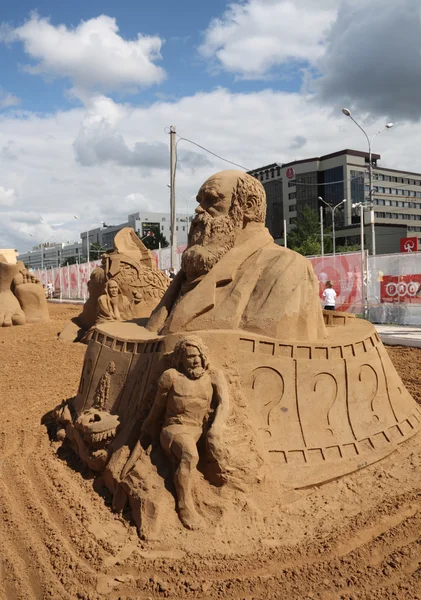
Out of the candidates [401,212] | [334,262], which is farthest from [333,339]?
[401,212]

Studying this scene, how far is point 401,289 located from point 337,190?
46.0 meters

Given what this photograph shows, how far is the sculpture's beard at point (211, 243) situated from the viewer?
16.2 feet

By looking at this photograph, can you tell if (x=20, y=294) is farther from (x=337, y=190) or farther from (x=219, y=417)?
(x=337, y=190)

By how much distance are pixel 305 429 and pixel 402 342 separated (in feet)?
24.1

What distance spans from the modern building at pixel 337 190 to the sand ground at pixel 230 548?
168ft

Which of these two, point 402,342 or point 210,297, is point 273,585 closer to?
point 210,297

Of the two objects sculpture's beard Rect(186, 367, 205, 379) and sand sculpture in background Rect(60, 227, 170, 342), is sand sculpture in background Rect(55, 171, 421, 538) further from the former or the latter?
sand sculpture in background Rect(60, 227, 170, 342)

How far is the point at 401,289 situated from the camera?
524 inches

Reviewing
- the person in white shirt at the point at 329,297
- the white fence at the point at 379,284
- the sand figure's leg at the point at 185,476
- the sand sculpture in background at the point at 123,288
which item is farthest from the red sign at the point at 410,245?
the sand figure's leg at the point at 185,476

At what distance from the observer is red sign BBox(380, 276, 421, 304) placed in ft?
42.4

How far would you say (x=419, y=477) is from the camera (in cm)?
437

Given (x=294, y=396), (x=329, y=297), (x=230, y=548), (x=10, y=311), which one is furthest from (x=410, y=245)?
(x=230, y=548)

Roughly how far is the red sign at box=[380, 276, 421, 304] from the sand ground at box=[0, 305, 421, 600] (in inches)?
344

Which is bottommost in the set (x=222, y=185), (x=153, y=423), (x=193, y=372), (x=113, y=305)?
(x=153, y=423)
